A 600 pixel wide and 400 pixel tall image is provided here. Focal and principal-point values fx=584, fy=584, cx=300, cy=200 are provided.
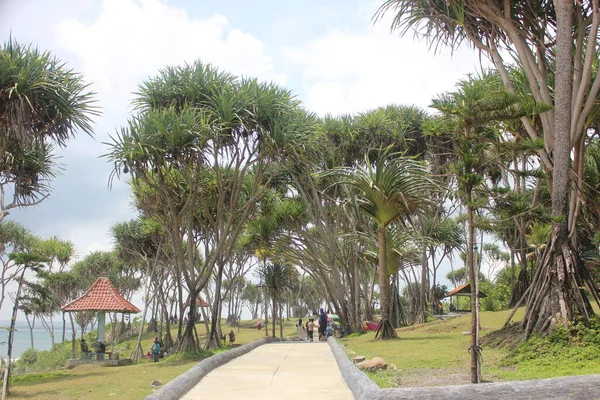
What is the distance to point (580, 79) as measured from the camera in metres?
12.5

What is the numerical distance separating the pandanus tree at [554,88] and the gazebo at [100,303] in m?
17.0

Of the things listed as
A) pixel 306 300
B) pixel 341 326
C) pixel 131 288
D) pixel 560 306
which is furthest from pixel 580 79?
pixel 306 300

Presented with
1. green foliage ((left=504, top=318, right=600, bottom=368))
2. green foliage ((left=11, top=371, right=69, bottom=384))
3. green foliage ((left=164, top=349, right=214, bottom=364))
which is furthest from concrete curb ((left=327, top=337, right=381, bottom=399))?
green foliage ((left=11, top=371, right=69, bottom=384))

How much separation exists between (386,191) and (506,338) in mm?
5582

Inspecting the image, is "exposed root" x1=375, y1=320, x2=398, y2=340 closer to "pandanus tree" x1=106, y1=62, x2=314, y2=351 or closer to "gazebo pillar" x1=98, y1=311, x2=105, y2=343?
"pandanus tree" x1=106, y1=62, x2=314, y2=351

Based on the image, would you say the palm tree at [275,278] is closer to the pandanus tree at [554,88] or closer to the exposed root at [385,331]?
the exposed root at [385,331]

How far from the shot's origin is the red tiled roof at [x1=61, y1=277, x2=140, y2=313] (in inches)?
971

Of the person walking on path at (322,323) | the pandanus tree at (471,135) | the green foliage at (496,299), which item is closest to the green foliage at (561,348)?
the pandanus tree at (471,135)

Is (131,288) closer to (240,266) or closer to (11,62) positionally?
(240,266)

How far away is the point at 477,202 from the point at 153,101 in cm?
1351

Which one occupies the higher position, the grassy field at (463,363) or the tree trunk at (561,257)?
the tree trunk at (561,257)

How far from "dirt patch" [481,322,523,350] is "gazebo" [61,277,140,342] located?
17246 mm

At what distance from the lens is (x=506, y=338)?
38.5 ft

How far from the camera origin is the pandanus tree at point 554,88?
10.8m
